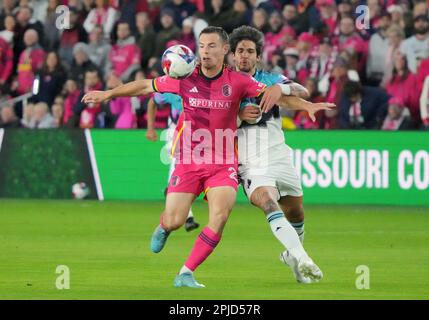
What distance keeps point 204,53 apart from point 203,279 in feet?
6.92

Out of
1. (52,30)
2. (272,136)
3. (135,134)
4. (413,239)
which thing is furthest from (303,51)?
(272,136)

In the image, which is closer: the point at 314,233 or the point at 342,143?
the point at 314,233

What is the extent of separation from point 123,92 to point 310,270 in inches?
89.4

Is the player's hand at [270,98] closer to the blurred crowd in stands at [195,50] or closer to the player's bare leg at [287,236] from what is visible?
the player's bare leg at [287,236]

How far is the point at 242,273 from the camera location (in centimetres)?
1233

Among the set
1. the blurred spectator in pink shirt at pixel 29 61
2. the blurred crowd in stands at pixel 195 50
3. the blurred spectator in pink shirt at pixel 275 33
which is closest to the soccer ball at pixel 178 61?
the blurred crowd in stands at pixel 195 50

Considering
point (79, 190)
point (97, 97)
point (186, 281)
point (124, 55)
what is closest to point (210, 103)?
point (97, 97)

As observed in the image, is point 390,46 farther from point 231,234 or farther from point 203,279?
point 203,279

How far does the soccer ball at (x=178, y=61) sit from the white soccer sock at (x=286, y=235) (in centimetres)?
150

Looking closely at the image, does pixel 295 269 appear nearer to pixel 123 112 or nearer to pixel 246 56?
pixel 246 56

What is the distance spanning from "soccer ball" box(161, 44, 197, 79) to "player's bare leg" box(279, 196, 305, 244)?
186 cm

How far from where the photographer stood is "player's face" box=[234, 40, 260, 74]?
1190 cm

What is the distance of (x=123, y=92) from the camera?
11.2m

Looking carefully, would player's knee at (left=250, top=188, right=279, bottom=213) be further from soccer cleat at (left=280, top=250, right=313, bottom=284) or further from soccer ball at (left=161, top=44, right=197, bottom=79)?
soccer ball at (left=161, top=44, right=197, bottom=79)
